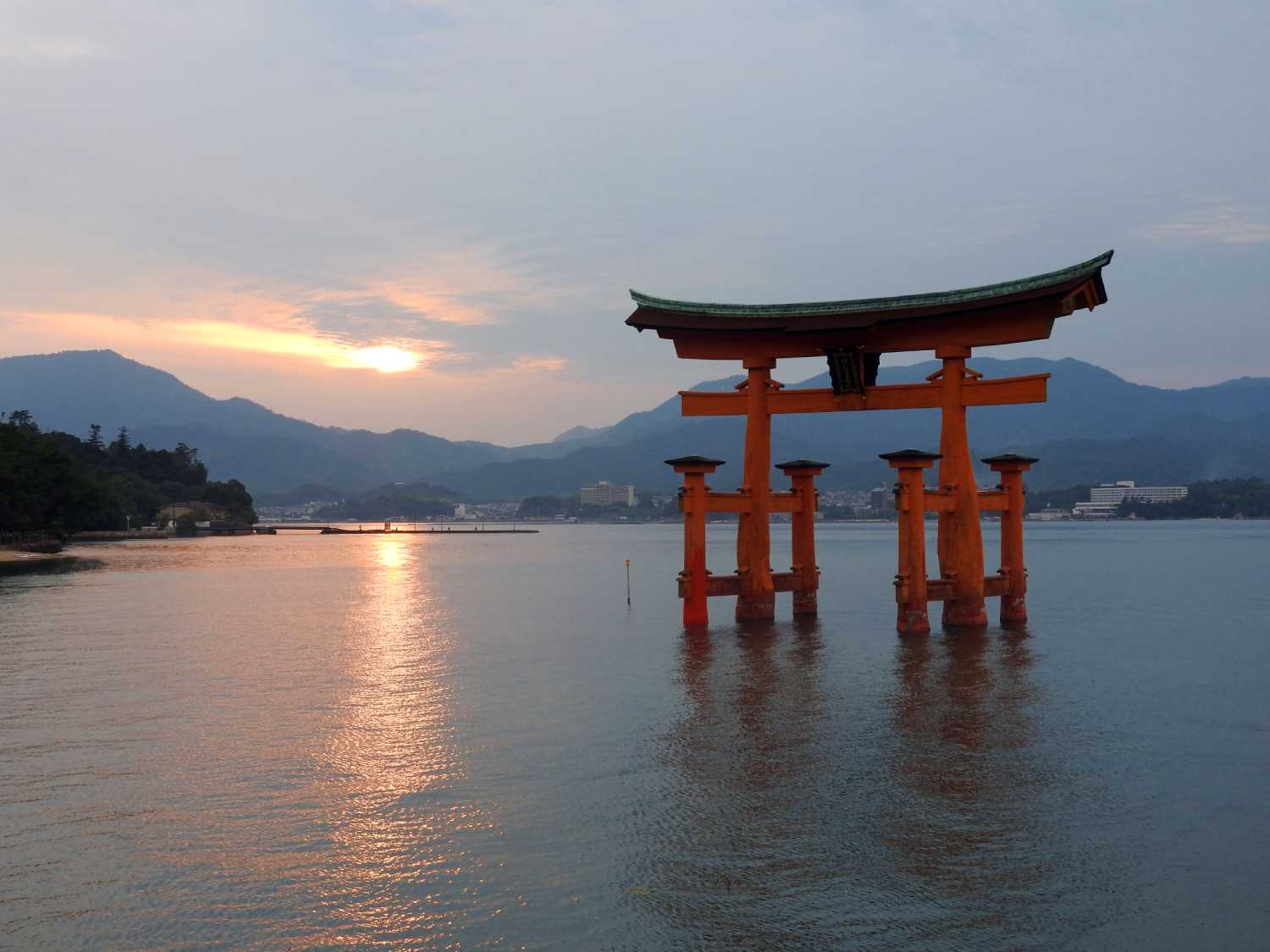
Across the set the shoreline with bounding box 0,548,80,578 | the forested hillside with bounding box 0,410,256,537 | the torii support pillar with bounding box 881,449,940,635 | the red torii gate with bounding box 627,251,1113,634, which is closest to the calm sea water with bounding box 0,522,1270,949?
the torii support pillar with bounding box 881,449,940,635

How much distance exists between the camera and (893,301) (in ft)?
98.1

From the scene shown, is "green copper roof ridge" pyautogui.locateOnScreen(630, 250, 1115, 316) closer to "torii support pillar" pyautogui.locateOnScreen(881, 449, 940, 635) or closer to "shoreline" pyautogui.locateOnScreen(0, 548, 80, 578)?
"torii support pillar" pyautogui.locateOnScreen(881, 449, 940, 635)

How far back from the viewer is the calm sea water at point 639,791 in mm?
10805

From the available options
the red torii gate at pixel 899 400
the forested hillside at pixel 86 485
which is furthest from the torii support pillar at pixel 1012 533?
the forested hillside at pixel 86 485

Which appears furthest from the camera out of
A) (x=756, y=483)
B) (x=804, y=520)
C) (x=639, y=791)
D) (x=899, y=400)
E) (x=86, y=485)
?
(x=86, y=485)

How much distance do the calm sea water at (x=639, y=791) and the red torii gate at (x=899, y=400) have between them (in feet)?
5.51

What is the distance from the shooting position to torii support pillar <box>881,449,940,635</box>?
28438mm

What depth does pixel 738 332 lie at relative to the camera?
105 ft

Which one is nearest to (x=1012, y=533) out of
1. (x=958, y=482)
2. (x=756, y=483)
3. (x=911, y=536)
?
(x=958, y=482)

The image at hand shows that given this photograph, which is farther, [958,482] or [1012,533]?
[1012,533]

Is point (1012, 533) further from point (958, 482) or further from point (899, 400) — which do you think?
point (899, 400)

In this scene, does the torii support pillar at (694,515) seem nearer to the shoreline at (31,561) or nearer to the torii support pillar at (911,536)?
the torii support pillar at (911,536)

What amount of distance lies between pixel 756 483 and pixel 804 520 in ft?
11.0

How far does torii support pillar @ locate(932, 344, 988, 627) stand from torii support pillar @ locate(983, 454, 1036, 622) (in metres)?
2.01
